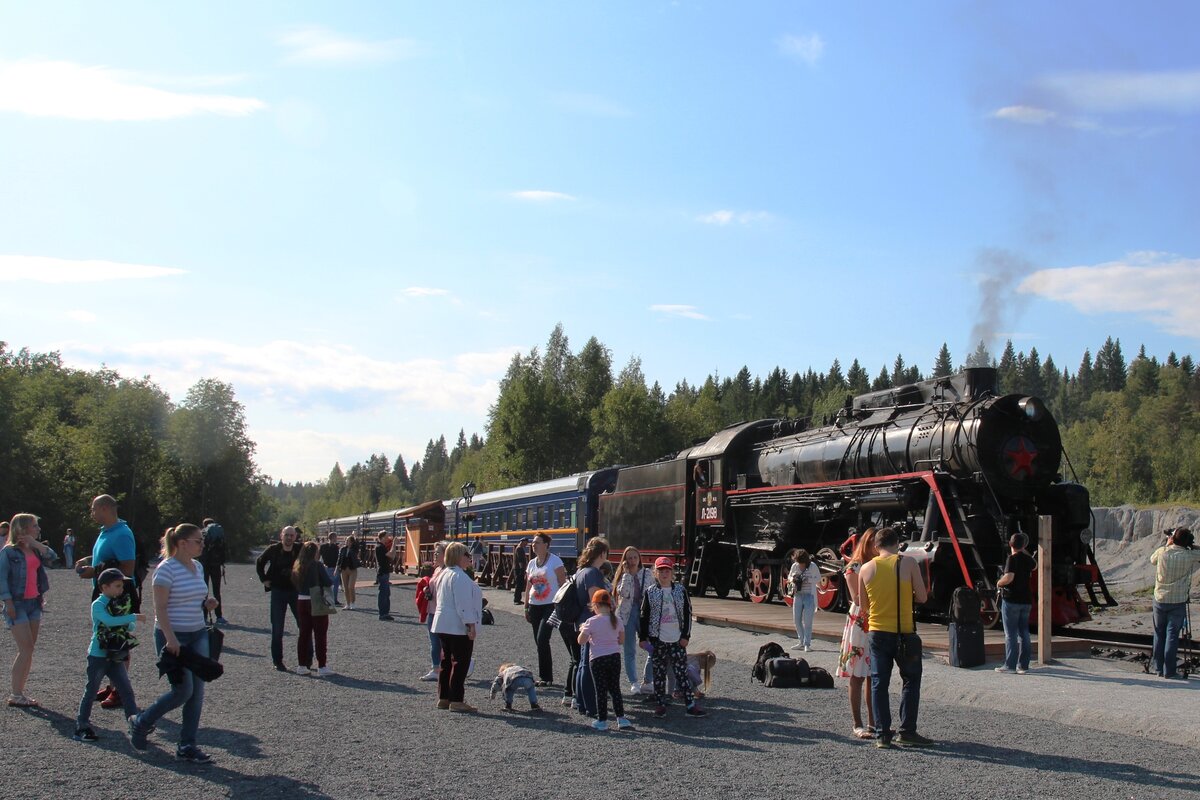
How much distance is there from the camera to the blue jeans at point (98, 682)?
791cm

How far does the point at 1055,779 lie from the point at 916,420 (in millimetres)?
11013

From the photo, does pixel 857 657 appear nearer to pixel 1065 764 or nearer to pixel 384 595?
pixel 1065 764

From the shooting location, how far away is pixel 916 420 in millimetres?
17688

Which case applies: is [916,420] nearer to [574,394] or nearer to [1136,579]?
[1136,579]

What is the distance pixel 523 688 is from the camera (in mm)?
9719

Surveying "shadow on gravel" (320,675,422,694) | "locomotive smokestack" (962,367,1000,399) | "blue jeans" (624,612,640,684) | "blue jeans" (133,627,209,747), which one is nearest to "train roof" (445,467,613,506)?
"locomotive smokestack" (962,367,1000,399)

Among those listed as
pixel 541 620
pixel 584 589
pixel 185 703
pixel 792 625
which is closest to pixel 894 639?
pixel 584 589

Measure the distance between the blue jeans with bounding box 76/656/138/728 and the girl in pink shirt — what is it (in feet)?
12.1

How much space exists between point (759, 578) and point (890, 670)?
13259 millimetres

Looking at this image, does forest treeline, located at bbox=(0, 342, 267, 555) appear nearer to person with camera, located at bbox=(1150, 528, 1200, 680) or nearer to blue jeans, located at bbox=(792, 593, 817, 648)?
blue jeans, located at bbox=(792, 593, 817, 648)

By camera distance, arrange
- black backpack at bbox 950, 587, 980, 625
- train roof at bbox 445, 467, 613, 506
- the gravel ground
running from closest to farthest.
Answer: the gravel ground < black backpack at bbox 950, 587, 980, 625 < train roof at bbox 445, 467, 613, 506

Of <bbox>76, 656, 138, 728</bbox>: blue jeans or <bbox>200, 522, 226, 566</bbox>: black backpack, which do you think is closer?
<bbox>76, 656, 138, 728</bbox>: blue jeans

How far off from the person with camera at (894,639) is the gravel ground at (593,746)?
26cm

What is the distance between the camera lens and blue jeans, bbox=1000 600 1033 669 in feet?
38.5
